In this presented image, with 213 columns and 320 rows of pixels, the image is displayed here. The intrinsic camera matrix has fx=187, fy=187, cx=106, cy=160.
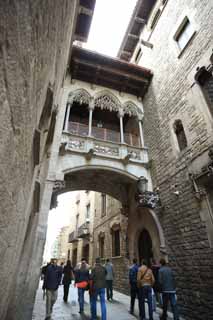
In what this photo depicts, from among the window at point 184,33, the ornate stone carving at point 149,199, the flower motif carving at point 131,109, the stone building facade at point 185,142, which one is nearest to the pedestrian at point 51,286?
the stone building facade at point 185,142

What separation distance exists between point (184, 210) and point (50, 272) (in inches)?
156

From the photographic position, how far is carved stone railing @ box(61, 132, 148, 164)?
6.99 metres

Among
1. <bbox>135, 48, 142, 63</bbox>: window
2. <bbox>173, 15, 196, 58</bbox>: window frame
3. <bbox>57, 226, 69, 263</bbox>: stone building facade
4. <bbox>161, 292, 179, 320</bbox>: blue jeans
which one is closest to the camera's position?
<bbox>161, 292, 179, 320</bbox>: blue jeans

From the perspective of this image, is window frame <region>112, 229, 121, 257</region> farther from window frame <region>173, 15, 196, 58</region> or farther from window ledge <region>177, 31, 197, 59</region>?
window frame <region>173, 15, 196, 58</region>

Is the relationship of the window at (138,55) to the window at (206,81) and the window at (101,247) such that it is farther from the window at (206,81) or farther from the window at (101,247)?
the window at (101,247)

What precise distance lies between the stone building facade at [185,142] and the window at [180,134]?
0.11 feet

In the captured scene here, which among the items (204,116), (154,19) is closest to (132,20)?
(154,19)

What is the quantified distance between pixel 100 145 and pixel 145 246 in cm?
455

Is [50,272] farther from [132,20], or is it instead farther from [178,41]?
[132,20]

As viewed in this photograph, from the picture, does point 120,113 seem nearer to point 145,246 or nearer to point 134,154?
point 134,154

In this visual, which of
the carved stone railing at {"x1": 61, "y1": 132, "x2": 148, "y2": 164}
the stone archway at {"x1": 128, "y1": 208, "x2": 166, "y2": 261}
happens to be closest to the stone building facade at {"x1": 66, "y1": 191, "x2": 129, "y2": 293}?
the stone archway at {"x1": 128, "y1": 208, "x2": 166, "y2": 261}

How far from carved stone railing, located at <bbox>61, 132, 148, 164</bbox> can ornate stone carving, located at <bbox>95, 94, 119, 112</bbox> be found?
6.76 ft

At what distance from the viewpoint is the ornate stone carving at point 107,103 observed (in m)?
8.69

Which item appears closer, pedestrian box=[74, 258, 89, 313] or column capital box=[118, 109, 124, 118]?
pedestrian box=[74, 258, 89, 313]
